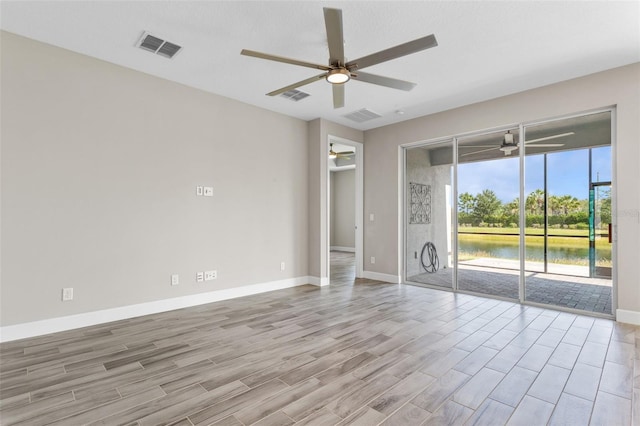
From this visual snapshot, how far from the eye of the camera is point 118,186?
149 inches

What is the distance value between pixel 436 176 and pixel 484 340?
10.5 feet

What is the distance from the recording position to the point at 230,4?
2693mm

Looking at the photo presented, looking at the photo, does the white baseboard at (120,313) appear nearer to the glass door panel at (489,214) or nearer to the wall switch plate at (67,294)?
the wall switch plate at (67,294)

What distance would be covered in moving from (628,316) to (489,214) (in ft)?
6.55

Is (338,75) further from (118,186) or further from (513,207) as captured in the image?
(513,207)

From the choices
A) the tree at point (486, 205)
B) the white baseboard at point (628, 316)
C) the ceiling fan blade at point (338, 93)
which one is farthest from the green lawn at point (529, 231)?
the ceiling fan blade at point (338, 93)

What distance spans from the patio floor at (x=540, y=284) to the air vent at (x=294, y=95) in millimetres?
3721

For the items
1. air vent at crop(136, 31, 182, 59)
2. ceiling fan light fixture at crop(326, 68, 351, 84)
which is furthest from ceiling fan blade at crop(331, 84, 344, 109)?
air vent at crop(136, 31, 182, 59)

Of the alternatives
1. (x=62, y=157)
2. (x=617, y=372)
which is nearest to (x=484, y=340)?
(x=617, y=372)

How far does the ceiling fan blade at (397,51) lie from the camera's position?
2.41 meters

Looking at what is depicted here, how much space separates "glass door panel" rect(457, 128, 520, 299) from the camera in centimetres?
475

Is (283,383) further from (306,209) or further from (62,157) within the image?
(306,209)

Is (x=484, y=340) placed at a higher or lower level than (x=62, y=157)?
lower

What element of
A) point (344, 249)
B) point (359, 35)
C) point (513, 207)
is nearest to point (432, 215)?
point (513, 207)
